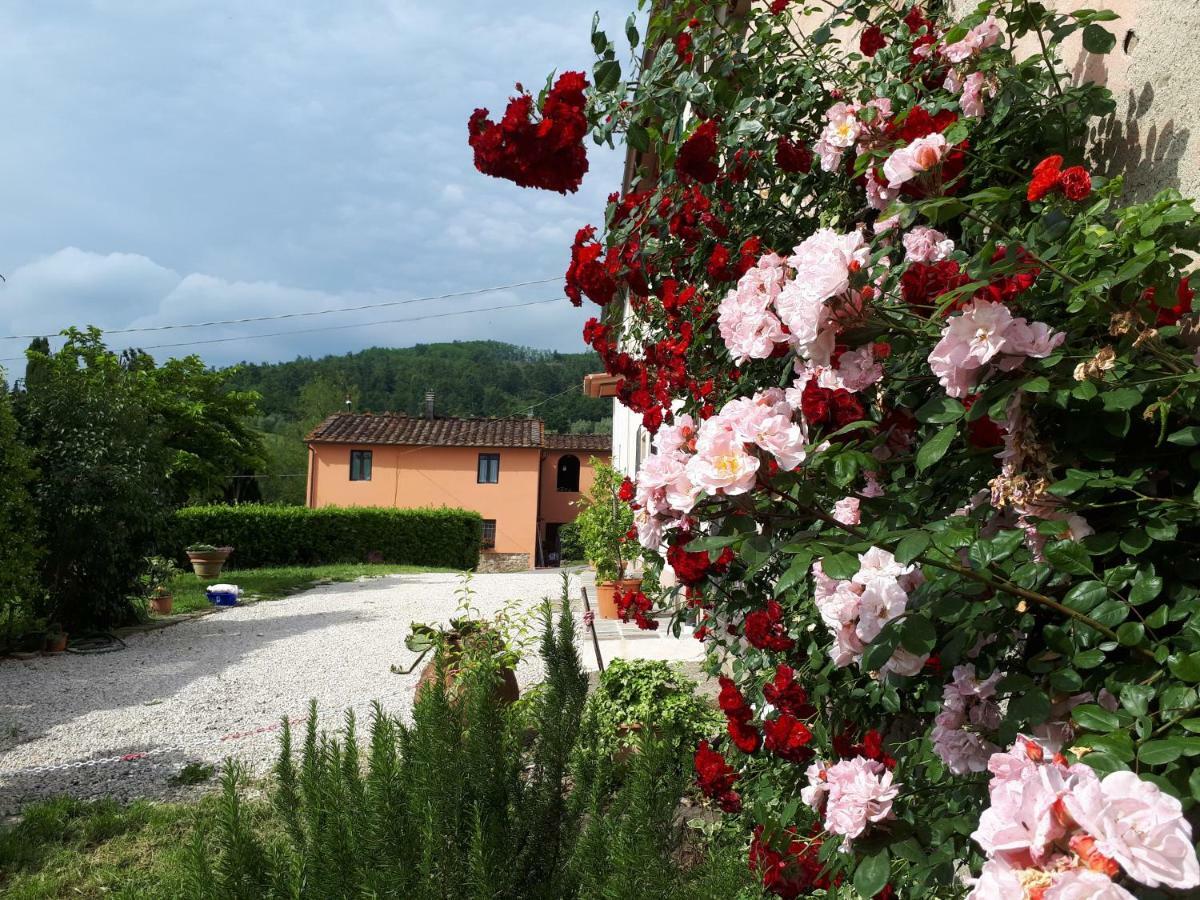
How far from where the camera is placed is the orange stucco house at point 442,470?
89.1ft

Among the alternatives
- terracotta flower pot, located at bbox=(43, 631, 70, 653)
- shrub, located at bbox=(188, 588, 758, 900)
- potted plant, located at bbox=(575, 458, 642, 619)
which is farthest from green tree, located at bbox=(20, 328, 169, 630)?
shrub, located at bbox=(188, 588, 758, 900)

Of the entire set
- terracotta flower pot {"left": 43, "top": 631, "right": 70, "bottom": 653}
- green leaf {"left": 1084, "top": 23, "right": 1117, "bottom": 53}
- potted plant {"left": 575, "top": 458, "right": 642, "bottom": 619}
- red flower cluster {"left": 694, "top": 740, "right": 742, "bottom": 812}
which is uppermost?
green leaf {"left": 1084, "top": 23, "right": 1117, "bottom": 53}

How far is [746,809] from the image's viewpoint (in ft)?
7.58

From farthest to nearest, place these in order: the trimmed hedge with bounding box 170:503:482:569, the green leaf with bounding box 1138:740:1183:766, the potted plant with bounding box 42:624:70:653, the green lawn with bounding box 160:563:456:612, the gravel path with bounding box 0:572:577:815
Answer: the trimmed hedge with bounding box 170:503:482:569 < the green lawn with bounding box 160:563:456:612 < the potted plant with bounding box 42:624:70:653 < the gravel path with bounding box 0:572:577:815 < the green leaf with bounding box 1138:740:1183:766

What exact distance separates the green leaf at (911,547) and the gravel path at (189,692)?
4.27 meters

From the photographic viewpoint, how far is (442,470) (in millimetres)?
27891

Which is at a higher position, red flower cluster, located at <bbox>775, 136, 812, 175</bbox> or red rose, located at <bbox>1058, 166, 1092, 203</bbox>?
red flower cluster, located at <bbox>775, 136, 812, 175</bbox>

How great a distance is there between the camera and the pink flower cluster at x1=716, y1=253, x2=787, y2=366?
4.82ft

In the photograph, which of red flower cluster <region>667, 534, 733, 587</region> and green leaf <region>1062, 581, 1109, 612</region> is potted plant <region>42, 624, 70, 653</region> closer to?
red flower cluster <region>667, 534, 733, 587</region>

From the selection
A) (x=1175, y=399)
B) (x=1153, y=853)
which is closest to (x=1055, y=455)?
(x=1175, y=399)

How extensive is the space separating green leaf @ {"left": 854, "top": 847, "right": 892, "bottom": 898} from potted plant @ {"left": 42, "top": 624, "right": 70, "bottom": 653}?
9.14 metres

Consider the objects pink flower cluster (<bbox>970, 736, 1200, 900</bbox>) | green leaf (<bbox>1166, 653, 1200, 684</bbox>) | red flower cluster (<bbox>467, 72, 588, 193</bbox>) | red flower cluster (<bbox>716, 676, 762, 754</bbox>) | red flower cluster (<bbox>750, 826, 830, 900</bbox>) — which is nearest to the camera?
pink flower cluster (<bbox>970, 736, 1200, 900</bbox>)

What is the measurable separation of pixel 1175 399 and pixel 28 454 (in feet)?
28.2

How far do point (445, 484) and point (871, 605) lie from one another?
27140 millimetres
